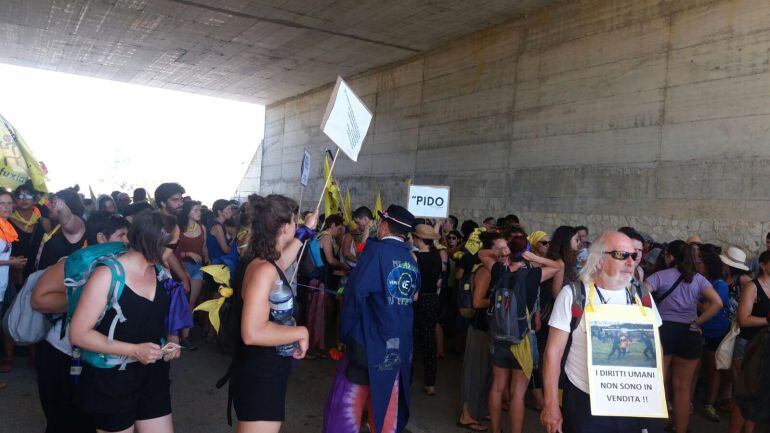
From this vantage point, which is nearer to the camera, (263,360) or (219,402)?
(263,360)

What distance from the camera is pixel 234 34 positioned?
51.3 ft

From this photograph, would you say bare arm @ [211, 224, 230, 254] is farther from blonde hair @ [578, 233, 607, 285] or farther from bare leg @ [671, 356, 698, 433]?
blonde hair @ [578, 233, 607, 285]

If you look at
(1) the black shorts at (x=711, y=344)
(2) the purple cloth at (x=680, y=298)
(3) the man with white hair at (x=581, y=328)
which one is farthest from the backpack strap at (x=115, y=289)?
(1) the black shorts at (x=711, y=344)

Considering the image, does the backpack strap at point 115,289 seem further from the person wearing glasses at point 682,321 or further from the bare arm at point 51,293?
the person wearing glasses at point 682,321

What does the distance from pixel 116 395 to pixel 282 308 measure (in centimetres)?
97

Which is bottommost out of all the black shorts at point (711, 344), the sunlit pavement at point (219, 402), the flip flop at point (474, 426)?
the sunlit pavement at point (219, 402)

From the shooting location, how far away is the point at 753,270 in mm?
7535

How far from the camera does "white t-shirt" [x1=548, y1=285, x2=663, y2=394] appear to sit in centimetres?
312

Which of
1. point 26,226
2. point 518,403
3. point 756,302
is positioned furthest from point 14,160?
point 756,302

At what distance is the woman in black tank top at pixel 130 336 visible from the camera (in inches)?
114

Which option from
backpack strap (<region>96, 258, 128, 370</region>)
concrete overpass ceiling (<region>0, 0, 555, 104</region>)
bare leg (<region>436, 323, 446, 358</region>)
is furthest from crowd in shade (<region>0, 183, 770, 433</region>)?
concrete overpass ceiling (<region>0, 0, 555, 104</region>)

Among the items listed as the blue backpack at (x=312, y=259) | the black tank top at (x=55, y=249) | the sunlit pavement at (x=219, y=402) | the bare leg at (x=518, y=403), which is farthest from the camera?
the blue backpack at (x=312, y=259)

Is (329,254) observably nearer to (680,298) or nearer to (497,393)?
(497,393)

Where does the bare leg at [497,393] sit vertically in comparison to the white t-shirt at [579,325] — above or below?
below
